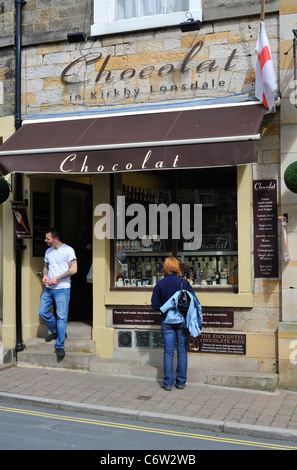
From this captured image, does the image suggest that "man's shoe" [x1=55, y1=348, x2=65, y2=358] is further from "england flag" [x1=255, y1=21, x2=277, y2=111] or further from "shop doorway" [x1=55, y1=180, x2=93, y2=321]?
"england flag" [x1=255, y1=21, x2=277, y2=111]

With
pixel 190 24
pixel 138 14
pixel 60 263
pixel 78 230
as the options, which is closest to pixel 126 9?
pixel 138 14

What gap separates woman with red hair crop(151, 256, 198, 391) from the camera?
7.51 meters

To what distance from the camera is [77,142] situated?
324 inches

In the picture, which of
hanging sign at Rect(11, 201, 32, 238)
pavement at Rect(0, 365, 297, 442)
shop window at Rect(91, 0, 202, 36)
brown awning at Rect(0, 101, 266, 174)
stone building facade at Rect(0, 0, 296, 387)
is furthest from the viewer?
hanging sign at Rect(11, 201, 32, 238)

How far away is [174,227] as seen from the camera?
8883 mm

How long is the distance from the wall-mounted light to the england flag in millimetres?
1129

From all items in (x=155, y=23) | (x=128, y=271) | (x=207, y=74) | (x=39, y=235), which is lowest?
(x=128, y=271)

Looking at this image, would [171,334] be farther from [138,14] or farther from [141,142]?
[138,14]

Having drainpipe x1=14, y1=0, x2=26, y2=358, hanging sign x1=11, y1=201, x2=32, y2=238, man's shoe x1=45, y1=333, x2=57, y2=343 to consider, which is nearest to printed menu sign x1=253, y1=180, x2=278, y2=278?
man's shoe x1=45, y1=333, x2=57, y2=343

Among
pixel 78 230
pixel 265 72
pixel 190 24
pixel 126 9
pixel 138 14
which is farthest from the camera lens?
pixel 78 230

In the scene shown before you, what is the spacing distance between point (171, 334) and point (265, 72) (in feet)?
11.9

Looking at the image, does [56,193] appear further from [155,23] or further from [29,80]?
[155,23]
